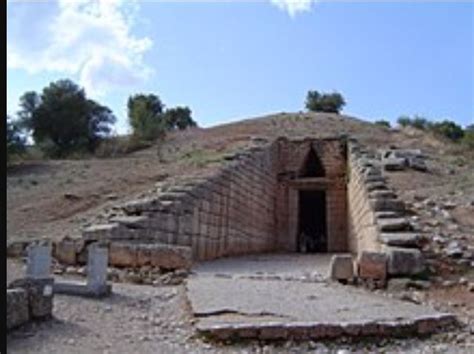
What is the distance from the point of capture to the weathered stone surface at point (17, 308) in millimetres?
5477

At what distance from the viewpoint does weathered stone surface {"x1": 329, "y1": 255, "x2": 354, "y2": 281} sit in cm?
838

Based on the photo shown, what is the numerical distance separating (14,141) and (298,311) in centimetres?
1831

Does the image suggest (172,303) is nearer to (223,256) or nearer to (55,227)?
(55,227)

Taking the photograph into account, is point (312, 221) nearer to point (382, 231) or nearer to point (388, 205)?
point (388, 205)

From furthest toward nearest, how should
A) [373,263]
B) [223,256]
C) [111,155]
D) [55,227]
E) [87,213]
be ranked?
[111,155] → [223,256] → [87,213] → [55,227] → [373,263]

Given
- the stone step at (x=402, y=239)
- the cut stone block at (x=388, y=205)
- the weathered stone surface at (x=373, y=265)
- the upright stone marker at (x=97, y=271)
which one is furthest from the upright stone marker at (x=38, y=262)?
the cut stone block at (x=388, y=205)

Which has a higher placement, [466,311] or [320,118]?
[320,118]

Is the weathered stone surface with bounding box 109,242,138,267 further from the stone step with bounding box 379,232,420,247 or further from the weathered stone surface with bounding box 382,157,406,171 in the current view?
the weathered stone surface with bounding box 382,157,406,171

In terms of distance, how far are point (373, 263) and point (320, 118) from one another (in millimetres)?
17010

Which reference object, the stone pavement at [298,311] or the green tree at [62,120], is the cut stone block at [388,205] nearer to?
the stone pavement at [298,311]

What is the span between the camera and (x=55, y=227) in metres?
11.1

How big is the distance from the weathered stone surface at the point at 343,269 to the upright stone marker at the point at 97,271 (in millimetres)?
2869

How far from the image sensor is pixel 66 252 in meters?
9.37
